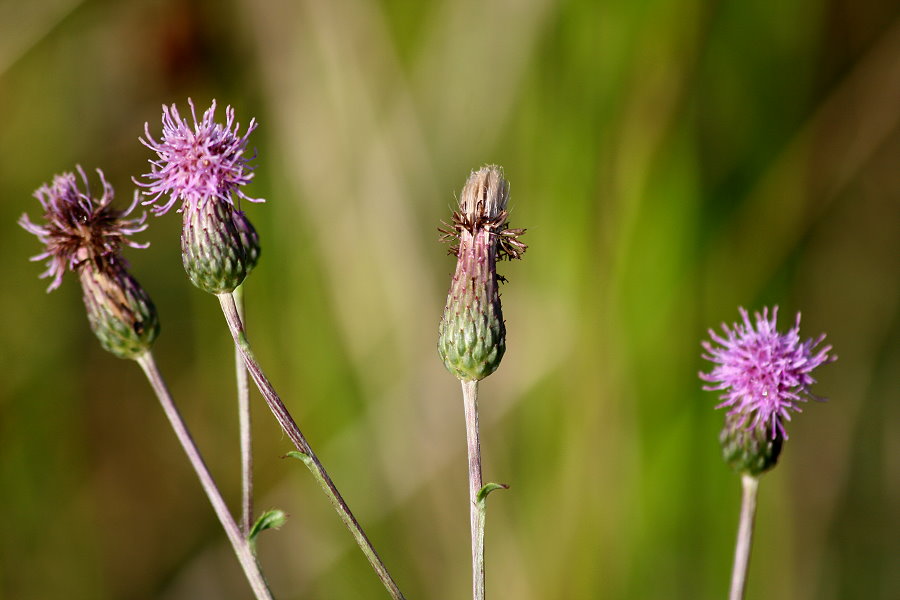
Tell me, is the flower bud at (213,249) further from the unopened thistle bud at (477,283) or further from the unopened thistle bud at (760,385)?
the unopened thistle bud at (760,385)

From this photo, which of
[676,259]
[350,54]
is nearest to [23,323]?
[350,54]

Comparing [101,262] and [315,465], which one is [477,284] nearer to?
[315,465]

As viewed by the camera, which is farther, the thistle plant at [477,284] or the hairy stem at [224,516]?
the thistle plant at [477,284]

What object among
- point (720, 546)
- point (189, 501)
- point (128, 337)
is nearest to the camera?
point (128, 337)

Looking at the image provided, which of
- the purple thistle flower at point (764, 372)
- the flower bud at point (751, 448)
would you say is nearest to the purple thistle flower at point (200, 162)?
the purple thistle flower at point (764, 372)

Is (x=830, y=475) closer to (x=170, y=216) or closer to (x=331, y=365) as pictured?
(x=331, y=365)

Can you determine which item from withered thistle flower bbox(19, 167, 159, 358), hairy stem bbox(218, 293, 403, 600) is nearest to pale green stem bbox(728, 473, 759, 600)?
hairy stem bbox(218, 293, 403, 600)
